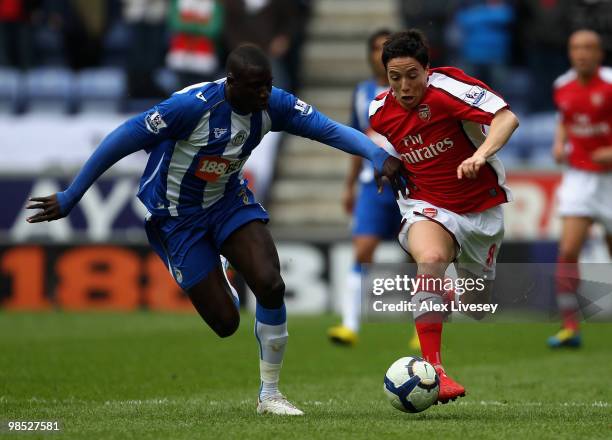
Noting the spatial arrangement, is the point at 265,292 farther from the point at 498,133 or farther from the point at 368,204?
the point at 368,204

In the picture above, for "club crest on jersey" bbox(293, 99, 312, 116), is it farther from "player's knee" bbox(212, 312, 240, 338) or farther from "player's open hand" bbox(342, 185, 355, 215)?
"player's open hand" bbox(342, 185, 355, 215)

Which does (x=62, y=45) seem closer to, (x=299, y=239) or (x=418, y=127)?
(x=299, y=239)

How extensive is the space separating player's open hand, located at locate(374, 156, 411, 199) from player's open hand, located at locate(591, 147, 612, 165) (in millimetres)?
4482

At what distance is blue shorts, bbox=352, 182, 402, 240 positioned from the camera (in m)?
10.9

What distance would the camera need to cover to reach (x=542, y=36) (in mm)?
16359

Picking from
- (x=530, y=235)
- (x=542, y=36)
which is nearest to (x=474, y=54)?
(x=542, y=36)

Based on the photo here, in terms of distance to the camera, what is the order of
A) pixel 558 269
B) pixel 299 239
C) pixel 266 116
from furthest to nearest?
pixel 299 239 → pixel 558 269 → pixel 266 116

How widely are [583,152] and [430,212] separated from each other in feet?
14.9

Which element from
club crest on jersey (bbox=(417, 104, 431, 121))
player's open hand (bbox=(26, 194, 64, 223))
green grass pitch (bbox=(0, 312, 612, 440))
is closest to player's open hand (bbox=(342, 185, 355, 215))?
green grass pitch (bbox=(0, 312, 612, 440))

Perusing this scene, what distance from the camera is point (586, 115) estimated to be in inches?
435

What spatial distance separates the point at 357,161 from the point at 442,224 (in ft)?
13.5

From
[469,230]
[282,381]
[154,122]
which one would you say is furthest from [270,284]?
[282,381]

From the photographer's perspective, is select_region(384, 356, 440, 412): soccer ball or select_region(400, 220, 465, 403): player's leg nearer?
select_region(384, 356, 440, 412): soccer ball

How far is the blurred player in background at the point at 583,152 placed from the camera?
36.0 feet
